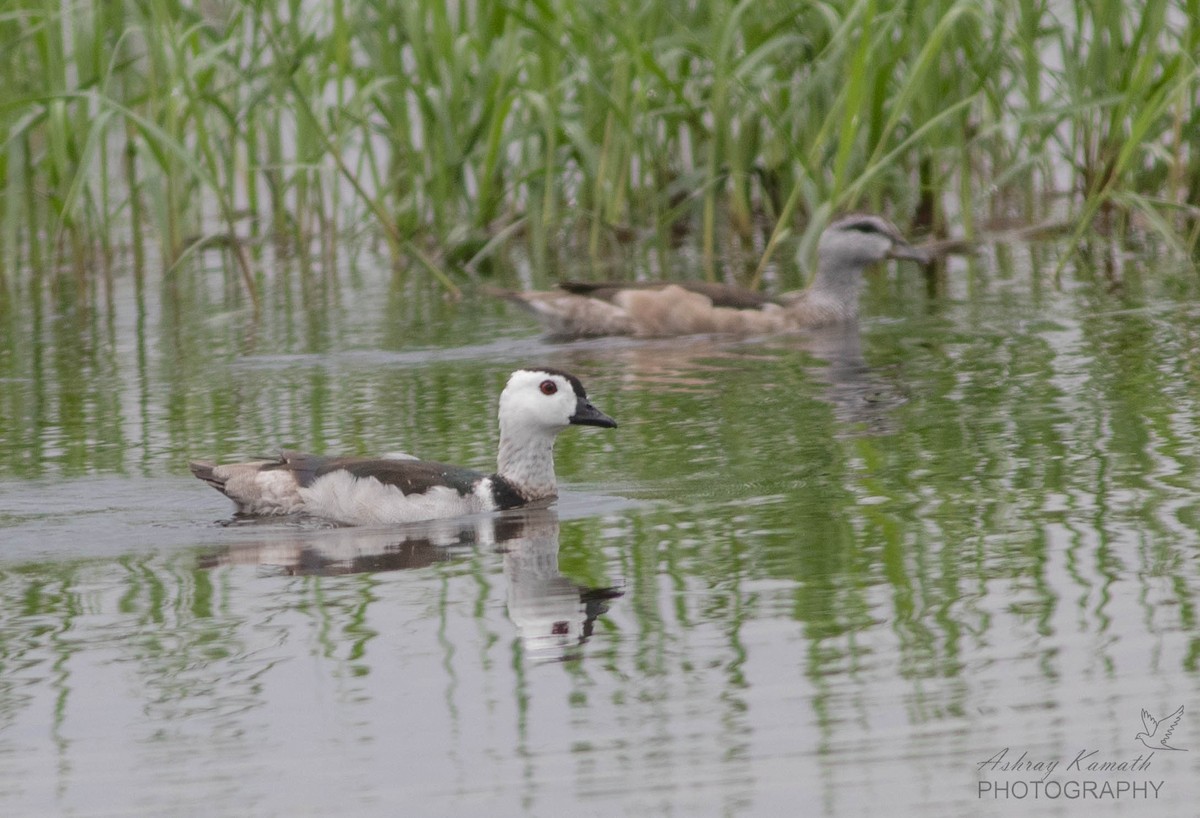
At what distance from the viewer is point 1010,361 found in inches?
427

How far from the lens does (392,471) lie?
7797 millimetres

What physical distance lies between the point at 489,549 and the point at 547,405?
110 cm

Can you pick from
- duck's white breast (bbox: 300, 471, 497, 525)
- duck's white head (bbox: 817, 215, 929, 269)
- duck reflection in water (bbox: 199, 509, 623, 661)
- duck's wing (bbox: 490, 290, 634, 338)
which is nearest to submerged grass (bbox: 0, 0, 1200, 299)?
duck's white head (bbox: 817, 215, 929, 269)

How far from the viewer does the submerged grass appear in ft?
43.4

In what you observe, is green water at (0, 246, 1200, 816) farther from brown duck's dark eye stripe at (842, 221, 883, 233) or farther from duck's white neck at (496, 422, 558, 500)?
brown duck's dark eye stripe at (842, 221, 883, 233)

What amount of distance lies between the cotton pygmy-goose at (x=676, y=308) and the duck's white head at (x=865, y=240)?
35 cm

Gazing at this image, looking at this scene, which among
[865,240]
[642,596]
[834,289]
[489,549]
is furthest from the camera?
[865,240]

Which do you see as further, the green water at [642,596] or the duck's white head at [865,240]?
the duck's white head at [865,240]

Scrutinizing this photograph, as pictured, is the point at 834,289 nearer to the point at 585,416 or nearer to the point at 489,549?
the point at 585,416

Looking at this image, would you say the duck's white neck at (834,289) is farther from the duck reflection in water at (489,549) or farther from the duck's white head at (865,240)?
the duck reflection in water at (489,549)

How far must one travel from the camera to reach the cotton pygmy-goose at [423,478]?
784cm

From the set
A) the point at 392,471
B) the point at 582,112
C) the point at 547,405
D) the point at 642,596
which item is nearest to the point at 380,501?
the point at 392,471

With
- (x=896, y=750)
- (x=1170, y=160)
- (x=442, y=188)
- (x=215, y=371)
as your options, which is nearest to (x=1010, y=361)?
(x=1170, y=160)

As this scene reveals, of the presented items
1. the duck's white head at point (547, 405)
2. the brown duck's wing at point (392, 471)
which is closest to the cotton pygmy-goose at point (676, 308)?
the duck's white head at point (547, 405)
